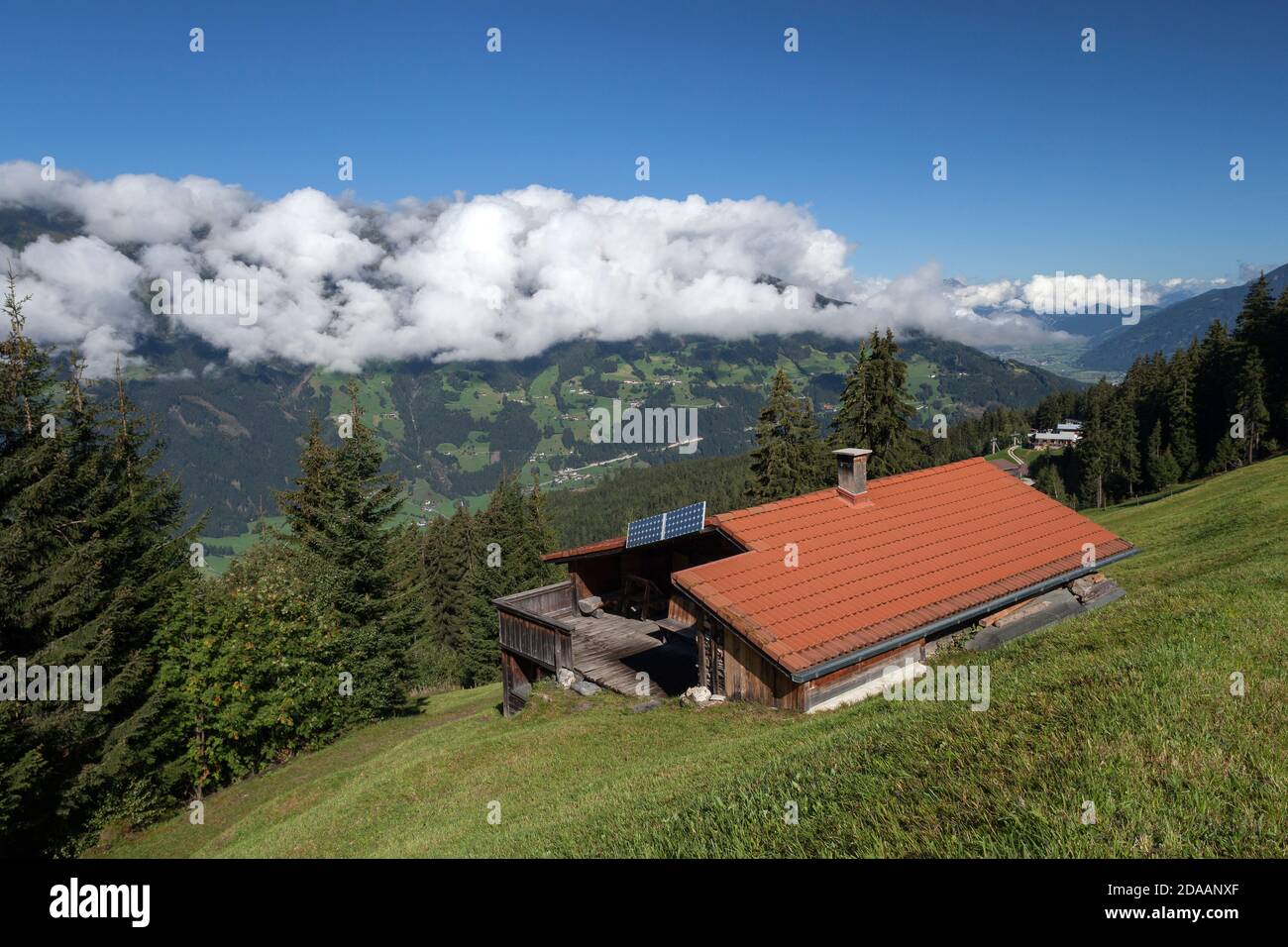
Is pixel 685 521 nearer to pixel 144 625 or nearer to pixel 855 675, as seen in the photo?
pixel 855 675

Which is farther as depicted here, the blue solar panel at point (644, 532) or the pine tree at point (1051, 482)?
the pine tree at point (1051, 482)

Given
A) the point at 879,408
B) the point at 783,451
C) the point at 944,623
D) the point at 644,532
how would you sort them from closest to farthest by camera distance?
the point at 944,623 → the point at 644,532 → the point at 879,408 → the point at 783,451

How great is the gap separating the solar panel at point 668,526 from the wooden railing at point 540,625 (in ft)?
11.9

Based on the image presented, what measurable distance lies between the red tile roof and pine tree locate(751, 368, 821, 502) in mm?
28291

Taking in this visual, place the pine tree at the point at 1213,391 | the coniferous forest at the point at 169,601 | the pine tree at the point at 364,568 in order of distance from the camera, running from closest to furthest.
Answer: the coniferous forest at the point at 169,601, the pine tree at the point at 364,568, the pine tree at the point at 1213,391

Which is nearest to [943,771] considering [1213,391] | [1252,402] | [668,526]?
[668,526]

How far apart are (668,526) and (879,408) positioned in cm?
3403

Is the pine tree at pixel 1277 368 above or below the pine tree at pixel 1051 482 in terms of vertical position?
above

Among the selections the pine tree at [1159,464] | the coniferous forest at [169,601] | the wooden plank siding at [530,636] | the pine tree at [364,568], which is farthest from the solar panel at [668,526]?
the pine tree at [1159,464]

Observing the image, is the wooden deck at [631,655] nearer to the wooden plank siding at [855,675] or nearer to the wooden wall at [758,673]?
the wooden wall at [758,673]

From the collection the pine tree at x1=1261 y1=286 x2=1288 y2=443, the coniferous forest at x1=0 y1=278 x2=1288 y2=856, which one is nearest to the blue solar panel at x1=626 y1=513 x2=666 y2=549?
the coniferous forest at x1=0 y1=278 x2=1288 y2=856

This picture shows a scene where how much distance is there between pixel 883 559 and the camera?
1683cm

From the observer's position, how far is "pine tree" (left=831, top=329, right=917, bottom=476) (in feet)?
158

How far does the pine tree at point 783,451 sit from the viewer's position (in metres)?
50.1
